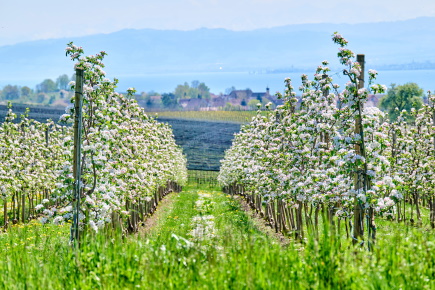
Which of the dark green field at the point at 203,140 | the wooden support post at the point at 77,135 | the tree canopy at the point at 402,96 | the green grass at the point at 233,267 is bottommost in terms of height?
the dark green field at the point at 203,140

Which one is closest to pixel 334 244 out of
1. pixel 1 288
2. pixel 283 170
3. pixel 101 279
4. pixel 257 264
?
pixel 257 264

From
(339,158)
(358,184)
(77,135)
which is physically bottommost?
(358,184)

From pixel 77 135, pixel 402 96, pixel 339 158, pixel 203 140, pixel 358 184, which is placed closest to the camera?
pixel 77 135

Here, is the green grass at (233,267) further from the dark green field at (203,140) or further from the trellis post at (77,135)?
the dark green field at (203,140)

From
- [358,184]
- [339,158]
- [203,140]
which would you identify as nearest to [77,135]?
[339,158]

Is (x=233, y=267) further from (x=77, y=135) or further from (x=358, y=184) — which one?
(x=77, y=135)

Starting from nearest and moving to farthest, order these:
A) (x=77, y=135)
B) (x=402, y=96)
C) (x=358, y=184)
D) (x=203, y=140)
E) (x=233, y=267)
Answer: (x=233, y=267) → (x=77, y=135) → (x=358, y=184) → (x=203, y=140) → (x=402, y=96)

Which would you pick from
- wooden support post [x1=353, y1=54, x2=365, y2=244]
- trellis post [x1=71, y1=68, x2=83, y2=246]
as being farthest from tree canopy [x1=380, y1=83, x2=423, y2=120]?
trellis post [x1=71, y1=68, x2=83, y2=246]

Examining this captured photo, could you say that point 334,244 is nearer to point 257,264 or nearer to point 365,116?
point 257,264

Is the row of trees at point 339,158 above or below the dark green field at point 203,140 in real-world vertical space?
above

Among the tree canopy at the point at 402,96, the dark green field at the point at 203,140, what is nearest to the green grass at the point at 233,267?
the dark green field at the point at 203,140

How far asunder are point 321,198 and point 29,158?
18830 mm

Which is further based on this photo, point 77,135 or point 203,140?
point 203,140

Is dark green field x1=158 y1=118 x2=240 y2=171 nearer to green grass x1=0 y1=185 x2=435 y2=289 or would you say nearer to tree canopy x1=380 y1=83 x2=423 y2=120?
tree canopy x1=380 y1=83 x2=423 y2=120
